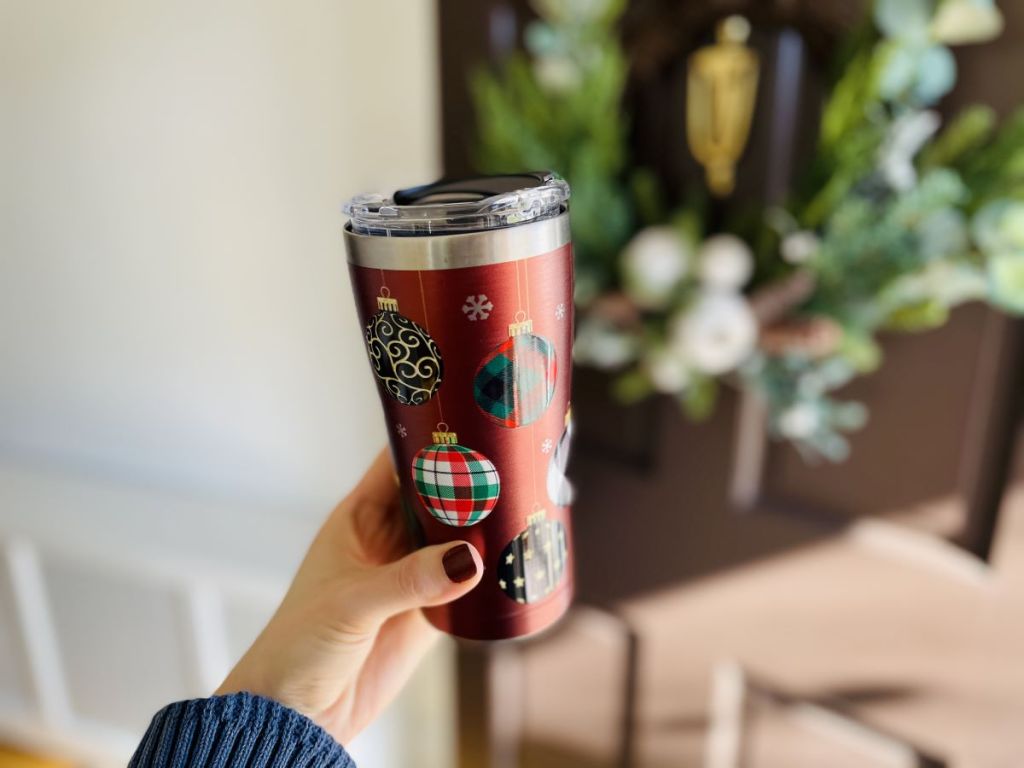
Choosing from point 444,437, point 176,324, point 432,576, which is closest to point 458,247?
point 444,437

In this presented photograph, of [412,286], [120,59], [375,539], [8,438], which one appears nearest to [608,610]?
[375,539]

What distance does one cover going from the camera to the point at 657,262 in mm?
912

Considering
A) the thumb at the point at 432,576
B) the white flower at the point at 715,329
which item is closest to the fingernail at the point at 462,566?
the thumb at the point at 432,576

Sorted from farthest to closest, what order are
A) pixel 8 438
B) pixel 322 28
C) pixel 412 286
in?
pixel 8 438 → pixel 322 28 → pixel 412 286

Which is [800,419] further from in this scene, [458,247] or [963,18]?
[458,247]

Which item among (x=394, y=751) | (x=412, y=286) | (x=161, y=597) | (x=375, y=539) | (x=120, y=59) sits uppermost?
(x=120, y=59)

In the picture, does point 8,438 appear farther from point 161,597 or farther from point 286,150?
point 286,150

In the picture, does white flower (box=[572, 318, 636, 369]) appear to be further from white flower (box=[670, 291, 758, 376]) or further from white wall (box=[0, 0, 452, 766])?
white wall (box=[0, 0, 452, 766])

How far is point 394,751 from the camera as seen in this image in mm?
1526

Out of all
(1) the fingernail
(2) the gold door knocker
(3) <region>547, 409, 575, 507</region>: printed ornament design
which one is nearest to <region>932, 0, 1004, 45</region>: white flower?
(2) the gold door knocker

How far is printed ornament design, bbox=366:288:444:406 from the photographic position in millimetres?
516

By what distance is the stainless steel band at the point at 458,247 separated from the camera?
483mm

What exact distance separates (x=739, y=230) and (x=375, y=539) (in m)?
0.55

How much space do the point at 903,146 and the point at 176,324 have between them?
3.74ft
